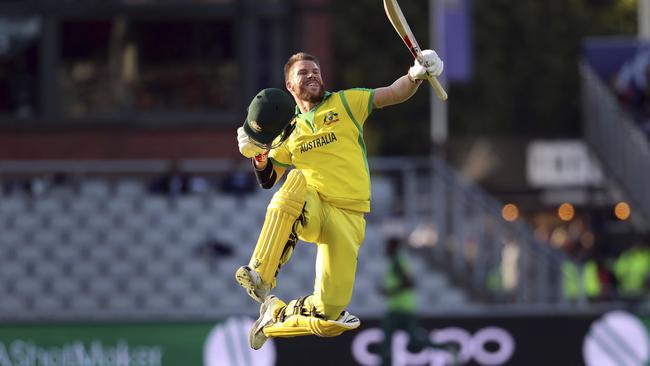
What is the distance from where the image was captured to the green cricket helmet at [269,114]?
10.2 metres

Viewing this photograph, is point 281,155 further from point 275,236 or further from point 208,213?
point 208,213

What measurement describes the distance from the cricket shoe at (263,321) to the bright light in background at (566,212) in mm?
22007

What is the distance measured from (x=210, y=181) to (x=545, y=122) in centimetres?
2632

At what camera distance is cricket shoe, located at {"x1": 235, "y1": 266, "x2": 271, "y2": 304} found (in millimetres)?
10500

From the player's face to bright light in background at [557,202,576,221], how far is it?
2217 cm

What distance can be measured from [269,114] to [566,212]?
76.9ft

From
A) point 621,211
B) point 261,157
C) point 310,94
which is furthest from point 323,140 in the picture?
point 621,211

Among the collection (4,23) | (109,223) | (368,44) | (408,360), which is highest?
(368,44)

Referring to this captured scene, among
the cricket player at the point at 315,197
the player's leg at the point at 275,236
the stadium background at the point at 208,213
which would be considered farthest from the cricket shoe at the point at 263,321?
the stadium background at the point at 208,213

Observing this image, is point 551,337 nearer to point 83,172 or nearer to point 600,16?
point 83,172

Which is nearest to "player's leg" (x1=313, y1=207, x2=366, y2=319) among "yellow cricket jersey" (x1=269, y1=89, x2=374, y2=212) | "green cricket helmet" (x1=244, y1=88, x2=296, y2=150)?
"yellow cricket jersey" (x1=269, y1=89, x2=374, y2=212)

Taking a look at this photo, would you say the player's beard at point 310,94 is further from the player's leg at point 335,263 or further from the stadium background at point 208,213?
the stadium background at point 208,213

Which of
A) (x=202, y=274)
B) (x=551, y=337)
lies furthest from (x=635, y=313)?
(x=202, y=274)

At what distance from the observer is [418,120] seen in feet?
144
